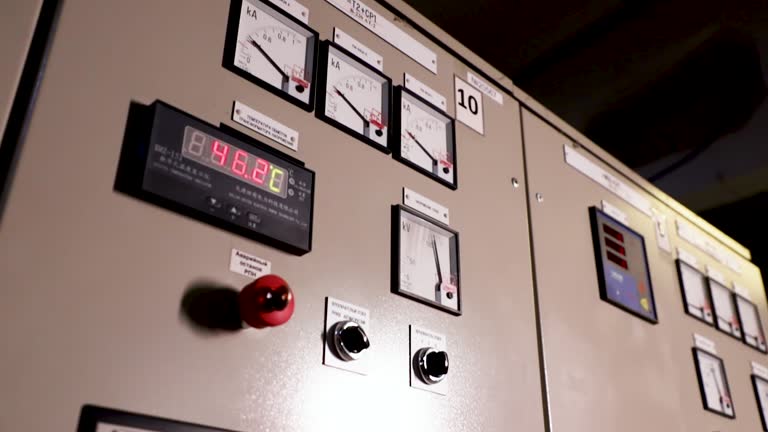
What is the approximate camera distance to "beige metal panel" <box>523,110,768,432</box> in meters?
1.34

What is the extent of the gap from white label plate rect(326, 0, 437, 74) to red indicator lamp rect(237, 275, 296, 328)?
0.58 meters

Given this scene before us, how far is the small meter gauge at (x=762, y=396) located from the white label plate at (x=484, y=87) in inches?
41.8

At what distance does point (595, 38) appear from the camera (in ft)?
7.16

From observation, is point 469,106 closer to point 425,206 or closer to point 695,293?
point 425,206

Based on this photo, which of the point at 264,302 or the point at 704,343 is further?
the point at 704,343

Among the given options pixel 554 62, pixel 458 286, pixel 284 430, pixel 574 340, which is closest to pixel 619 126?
pixel 554 62

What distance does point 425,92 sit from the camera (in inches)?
52.0

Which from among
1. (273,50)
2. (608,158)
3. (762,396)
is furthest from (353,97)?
(762,396)

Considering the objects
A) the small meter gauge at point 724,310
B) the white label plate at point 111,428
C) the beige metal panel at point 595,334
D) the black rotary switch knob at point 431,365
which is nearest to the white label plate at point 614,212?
the beige metal panel at point 595,334

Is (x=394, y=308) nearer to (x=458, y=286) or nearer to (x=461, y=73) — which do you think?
(x=458, y=286)

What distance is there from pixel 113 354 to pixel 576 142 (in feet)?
4.16

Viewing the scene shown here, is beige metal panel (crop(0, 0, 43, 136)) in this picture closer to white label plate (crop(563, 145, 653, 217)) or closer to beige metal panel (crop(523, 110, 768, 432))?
beige metal panel (crop(523, 110, 768, 432))

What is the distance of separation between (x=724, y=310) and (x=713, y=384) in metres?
0.32

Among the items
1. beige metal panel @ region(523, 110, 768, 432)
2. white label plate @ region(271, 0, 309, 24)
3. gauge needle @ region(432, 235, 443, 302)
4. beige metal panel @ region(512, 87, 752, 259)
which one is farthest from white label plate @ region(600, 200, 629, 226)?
white label plate @ region(271, 0, 309, 24)
